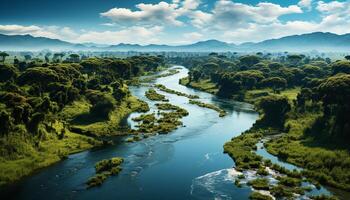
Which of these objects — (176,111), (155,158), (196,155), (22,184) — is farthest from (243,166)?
(176,111)

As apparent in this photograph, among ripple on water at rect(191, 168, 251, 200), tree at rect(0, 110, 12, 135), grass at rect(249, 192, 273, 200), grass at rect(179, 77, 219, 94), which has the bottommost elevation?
ripple on water at rect(191, 168, 251, 200)

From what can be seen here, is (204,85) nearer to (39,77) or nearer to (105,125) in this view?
(39,77)

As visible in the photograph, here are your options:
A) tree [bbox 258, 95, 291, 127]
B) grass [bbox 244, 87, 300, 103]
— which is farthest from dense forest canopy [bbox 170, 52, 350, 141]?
grass [bbox 244, 87, 300, 103]

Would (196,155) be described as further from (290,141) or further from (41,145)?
(41,145)

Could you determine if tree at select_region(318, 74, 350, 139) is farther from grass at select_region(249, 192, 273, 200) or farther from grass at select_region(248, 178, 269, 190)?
grass at select_region(249, 192, 273, 200)

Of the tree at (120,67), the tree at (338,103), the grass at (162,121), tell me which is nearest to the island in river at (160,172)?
the grass at (162,121)

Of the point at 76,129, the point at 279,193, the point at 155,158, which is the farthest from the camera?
the point at 76,129
